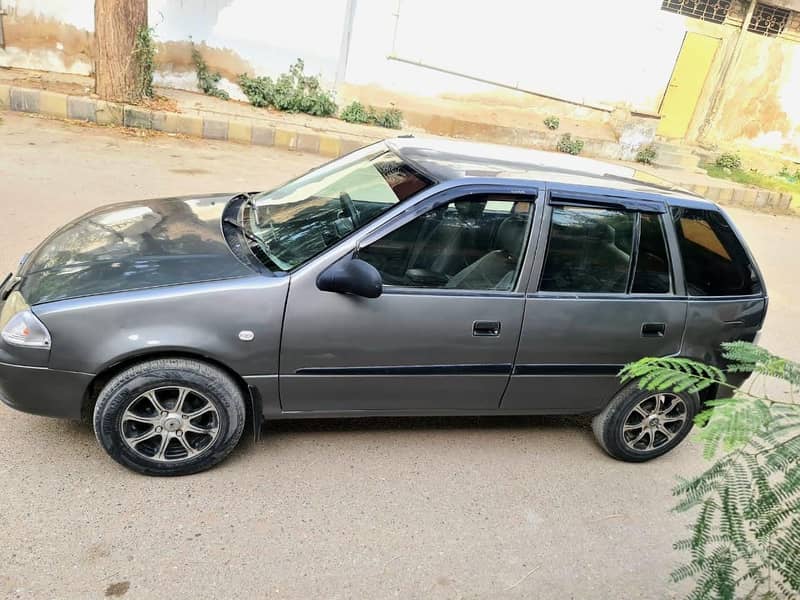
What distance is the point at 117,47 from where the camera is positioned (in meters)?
10.1

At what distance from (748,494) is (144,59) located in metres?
10.9

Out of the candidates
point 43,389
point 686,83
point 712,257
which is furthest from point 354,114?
point 43,389

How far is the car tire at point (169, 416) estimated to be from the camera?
2.97 meters

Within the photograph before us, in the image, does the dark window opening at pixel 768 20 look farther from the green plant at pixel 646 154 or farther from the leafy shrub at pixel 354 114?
the leafy shrub at pixel 354 114

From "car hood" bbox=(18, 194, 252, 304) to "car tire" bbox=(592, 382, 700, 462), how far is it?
2.26 metres

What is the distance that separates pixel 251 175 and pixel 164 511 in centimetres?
667

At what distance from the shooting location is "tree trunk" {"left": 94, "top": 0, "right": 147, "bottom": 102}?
9.87 meters

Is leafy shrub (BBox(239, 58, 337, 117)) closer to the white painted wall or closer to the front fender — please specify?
the white painted wall

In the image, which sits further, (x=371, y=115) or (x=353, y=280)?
(x=371, y=115)

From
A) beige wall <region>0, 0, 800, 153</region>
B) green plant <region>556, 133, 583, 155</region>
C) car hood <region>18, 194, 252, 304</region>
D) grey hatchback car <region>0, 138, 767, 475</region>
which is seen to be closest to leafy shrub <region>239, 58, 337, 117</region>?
beige wall <region>0, 0, 800, 153</region>

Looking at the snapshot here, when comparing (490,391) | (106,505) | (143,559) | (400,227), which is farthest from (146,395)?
(490,391)

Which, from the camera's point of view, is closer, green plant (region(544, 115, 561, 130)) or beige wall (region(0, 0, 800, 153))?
beige wall (region(0, 0, 800, 153))

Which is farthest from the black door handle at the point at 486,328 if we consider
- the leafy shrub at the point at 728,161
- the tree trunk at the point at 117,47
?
the leafy shrub at the point at 728,161

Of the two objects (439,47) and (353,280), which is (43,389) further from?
(439,47)
